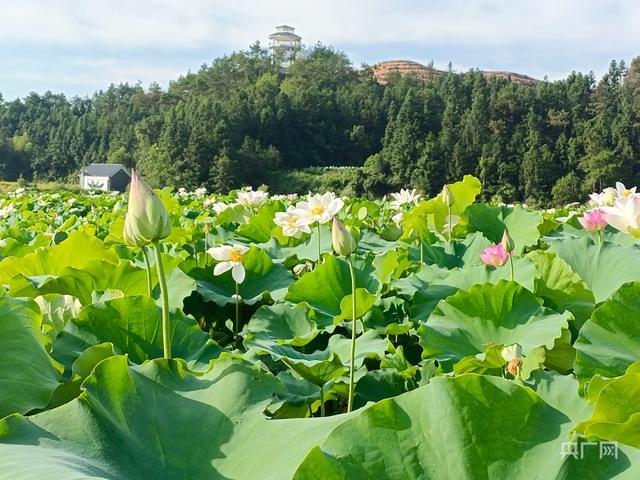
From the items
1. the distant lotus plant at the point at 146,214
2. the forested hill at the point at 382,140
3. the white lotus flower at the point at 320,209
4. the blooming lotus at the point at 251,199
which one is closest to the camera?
the distant lotus plant at the point at 146,214

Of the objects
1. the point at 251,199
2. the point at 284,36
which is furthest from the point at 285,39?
the point at 251,199

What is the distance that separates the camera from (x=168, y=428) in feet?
1.98

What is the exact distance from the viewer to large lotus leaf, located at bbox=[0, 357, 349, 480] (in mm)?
551

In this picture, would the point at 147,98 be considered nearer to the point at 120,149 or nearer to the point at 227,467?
the point at 120,149

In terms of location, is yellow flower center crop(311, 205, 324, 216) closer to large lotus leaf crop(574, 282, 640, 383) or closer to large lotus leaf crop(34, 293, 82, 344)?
large lotus leaf crop(34, 293, 82, 344)

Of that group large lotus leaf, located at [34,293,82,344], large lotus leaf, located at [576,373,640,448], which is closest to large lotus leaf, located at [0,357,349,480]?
large lotus leaf, located at [576,373,640,448]

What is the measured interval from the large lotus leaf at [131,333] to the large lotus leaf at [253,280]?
0.41 meters

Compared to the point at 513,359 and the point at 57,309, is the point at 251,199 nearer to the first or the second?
the point at 57,309

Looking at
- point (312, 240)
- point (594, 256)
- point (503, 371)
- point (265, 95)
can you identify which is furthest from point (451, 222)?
point (265, 95)

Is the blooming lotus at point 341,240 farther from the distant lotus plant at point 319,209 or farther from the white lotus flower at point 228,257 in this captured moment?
the distant lotus plant at point 319,209

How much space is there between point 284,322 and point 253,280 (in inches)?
13.5

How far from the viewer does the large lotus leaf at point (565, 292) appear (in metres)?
1.25

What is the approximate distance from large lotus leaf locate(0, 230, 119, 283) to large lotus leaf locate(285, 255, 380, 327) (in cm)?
45

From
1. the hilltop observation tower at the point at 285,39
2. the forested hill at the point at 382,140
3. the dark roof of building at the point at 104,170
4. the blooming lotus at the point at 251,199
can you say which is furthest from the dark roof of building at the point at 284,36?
the blooming lotus at the point at 251,199
